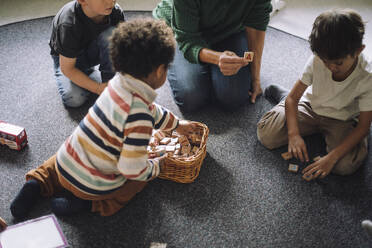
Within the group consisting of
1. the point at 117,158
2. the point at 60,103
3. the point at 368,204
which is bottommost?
the point at 368,204

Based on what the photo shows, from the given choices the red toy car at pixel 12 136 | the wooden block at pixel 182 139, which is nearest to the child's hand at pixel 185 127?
the wooden block at pixel 182 139

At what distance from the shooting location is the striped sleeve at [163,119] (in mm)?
1341

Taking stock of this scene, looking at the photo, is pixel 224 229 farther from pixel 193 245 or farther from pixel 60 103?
pixel 60 103

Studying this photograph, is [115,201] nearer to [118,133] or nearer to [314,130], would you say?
[118,133]

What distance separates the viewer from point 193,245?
126 centimetres

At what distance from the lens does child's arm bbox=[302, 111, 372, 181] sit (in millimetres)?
1387

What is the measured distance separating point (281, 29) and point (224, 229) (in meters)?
1.60

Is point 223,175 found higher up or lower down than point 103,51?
lower down

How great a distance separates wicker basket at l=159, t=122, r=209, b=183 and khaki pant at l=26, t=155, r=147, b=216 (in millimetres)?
109

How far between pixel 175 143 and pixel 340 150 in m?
0.69

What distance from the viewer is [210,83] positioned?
1.82m

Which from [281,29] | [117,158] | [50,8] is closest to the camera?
[117,158]

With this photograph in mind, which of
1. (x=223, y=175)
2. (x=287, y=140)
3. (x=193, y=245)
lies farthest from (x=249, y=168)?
(x=193, y=245)

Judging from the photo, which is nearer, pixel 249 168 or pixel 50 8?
pixel 249 168
